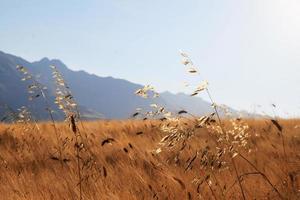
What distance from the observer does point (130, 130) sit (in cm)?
827

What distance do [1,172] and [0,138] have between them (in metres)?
2.83

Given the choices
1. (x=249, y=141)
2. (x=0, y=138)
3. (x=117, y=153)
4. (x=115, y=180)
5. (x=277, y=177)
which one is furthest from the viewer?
(x=0, y=138)

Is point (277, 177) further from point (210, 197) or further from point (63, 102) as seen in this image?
point (63, 102)

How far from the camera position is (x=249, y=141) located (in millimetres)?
6457

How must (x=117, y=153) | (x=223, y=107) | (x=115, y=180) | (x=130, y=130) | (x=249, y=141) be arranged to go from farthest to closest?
(x=130, y=130) → (x=249, y=141) → (x=117, y=153) → (x=115, y=180) → (x=223, y=107)

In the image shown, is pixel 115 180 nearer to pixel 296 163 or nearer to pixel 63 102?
pixel 63 102

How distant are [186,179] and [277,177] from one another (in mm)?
751

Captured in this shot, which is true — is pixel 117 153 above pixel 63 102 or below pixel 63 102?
below

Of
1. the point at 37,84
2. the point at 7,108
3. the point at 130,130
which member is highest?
the point at 37,84

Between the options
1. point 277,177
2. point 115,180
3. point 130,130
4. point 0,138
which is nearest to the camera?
point 277,177

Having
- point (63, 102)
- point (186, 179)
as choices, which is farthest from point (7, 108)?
point (186, 179)

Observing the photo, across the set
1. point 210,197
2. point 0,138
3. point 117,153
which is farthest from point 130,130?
point 210,197

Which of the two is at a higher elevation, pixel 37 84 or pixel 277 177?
pixel 37 84

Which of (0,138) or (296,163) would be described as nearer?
(296,163)
